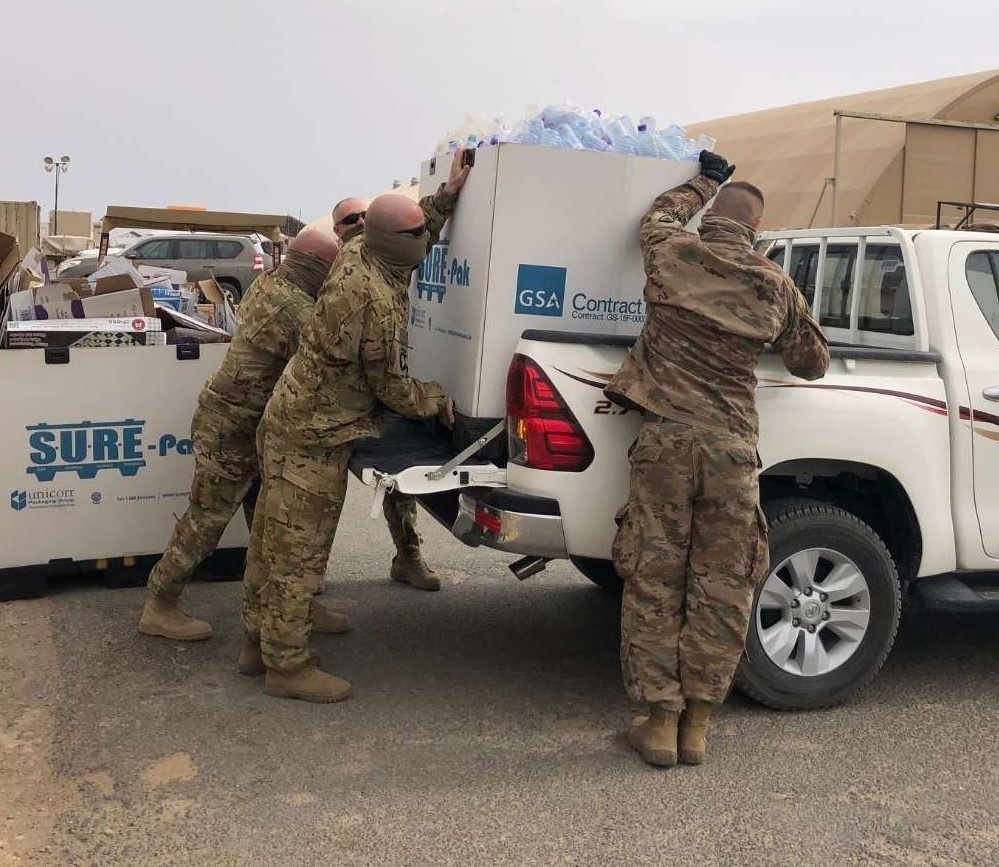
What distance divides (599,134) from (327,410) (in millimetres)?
1489

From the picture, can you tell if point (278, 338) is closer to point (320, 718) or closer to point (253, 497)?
point (253, 497)

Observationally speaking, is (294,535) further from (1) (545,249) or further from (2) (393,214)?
(1) (545,249)

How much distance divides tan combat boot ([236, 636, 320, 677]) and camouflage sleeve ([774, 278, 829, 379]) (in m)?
2.25

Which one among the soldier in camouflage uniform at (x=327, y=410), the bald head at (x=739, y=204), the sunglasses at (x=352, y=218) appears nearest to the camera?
the bald head at (x=739, y=204)

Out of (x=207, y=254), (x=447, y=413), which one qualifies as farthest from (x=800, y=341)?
(x=207, y=254)

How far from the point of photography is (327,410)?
13.8 ft

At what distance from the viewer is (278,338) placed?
4.75m

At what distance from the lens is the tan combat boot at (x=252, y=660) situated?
4578 millimetres

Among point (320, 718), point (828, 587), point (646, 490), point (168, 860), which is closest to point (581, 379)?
point (646, 490)

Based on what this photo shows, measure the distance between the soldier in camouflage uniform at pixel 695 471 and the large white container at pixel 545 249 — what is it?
0.88ft

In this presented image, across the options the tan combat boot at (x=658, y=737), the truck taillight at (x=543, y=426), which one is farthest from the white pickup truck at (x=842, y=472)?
the tan combat boot at (x=658, y=737)

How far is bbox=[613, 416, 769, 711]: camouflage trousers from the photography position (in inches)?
153

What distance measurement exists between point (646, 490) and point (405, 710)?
132 centimetres

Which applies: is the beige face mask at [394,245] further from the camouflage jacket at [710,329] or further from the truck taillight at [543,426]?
the camouflage jacket at [710,329]
